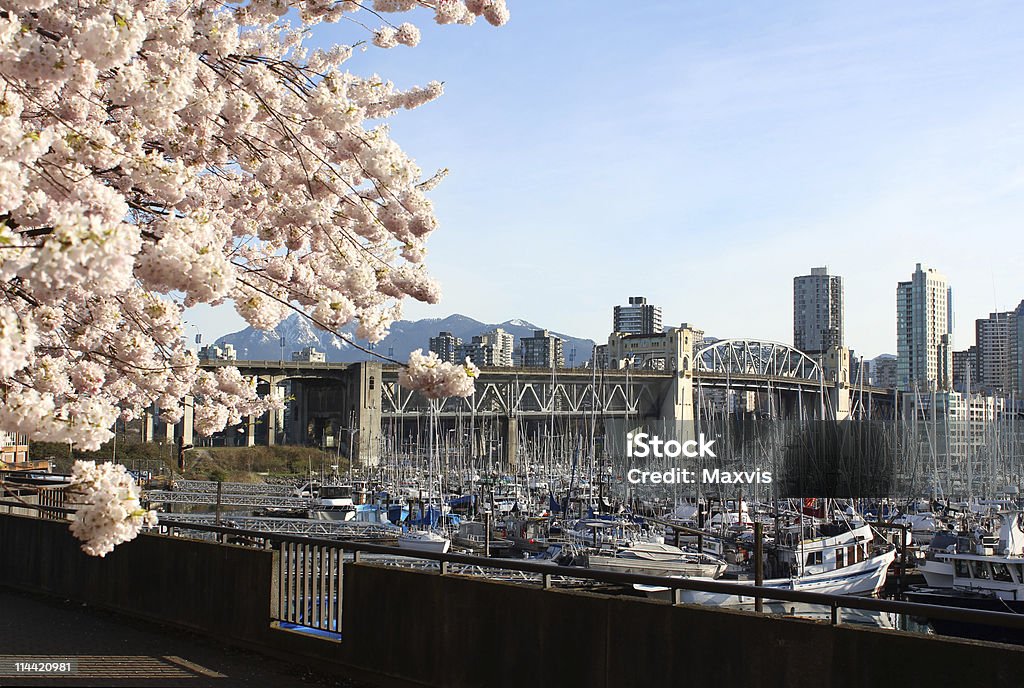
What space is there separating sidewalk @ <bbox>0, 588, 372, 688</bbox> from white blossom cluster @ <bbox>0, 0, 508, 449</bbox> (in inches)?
104

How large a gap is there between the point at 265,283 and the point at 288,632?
3699 mm

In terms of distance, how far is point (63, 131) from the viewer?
764cm

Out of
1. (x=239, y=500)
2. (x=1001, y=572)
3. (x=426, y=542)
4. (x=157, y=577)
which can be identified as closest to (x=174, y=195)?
(x=157, y=577)

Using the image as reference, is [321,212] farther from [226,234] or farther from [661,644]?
[661,644]

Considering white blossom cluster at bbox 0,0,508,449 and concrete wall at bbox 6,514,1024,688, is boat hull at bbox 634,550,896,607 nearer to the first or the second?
concrete wall at bbox 6,514,1024,688

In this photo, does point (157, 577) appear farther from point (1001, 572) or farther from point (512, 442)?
point (512, 442)

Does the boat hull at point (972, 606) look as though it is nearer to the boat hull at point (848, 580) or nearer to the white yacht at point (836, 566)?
the boat hull at point (848, 580)

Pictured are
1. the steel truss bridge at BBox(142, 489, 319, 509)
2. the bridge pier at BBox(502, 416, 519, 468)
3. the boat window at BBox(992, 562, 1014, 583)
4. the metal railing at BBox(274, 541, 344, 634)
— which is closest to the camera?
the metal railing at BBox(274, 541, 344, 634)

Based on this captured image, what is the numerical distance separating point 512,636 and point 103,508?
14.1ft

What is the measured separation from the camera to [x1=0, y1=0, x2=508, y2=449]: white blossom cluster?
234 inches

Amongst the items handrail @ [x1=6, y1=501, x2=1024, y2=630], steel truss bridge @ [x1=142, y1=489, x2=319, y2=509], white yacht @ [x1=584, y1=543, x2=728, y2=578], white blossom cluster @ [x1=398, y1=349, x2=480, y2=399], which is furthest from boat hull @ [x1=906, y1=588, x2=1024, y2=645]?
steel truss bridge @ [x1=142, y1=489, x2=319, y2=509]

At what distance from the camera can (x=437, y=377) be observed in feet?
30.8

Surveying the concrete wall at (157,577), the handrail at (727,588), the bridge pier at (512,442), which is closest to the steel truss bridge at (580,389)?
the bridge pier at (512,442)

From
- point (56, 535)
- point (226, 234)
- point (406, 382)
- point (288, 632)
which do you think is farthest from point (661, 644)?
point (56, 535)
